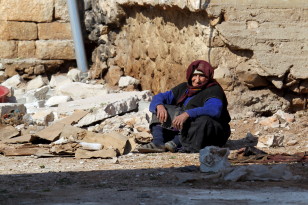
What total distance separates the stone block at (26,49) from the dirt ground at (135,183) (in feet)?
17.1

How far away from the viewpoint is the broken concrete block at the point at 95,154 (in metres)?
7.86

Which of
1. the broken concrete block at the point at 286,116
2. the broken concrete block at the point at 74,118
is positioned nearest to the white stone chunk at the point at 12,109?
the broken concrete block at the point at 74,118

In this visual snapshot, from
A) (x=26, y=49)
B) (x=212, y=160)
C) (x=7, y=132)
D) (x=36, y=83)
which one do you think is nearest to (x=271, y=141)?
(x=212, y=160)

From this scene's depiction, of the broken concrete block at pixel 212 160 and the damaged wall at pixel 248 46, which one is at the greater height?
the damaged wall at pixel 248 46

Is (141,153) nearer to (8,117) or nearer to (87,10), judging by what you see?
(8,117)

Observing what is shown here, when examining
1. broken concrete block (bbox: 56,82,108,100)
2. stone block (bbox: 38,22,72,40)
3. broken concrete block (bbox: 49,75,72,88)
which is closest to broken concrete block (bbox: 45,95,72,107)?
broken concrete block (bbox: 56,82,108,100)

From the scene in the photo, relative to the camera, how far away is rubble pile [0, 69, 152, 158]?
26.9 ft

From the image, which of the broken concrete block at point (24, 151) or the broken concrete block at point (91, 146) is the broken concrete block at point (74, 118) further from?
the broken concrete block at point (91, 146)

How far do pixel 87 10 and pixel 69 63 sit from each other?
93 centimetres

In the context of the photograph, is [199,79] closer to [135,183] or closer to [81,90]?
[135,183]

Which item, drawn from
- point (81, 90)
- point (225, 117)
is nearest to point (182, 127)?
point (225, 117)

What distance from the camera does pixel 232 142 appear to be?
875 cm

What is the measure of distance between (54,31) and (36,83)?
95 cm

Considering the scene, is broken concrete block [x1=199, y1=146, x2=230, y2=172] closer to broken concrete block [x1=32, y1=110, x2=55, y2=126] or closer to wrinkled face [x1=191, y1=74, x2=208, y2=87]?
wrinkled face [x1=191, y1=74, x2=208, y2=87]
